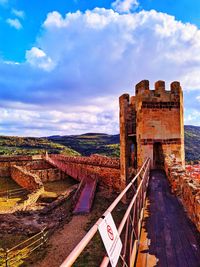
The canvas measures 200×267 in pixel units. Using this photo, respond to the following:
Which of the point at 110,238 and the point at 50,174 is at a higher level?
the point at 110,238

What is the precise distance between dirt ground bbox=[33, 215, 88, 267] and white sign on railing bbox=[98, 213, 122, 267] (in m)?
8.28

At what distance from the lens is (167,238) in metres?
4.20

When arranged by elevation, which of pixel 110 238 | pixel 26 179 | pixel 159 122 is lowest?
pixel 26 179

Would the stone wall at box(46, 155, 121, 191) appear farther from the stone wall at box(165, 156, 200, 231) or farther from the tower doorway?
the stone wall at box(165, 156, 200, 231)

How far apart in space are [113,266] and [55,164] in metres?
32.1

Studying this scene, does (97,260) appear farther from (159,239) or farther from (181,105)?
(181,105)

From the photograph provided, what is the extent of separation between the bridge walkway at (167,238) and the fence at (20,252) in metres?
6.83

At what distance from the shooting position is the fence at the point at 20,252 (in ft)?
32.2

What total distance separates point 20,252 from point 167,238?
29.2 ft

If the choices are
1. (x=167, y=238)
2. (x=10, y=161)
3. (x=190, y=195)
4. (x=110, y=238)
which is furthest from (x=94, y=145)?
(x=110, y=238)

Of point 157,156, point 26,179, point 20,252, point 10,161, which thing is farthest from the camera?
point 10,161

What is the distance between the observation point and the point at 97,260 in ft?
30.7

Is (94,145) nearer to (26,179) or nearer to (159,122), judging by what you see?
(26,179)

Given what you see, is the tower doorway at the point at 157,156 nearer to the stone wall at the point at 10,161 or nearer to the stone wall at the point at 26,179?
the stone wall at the point at 26,179
